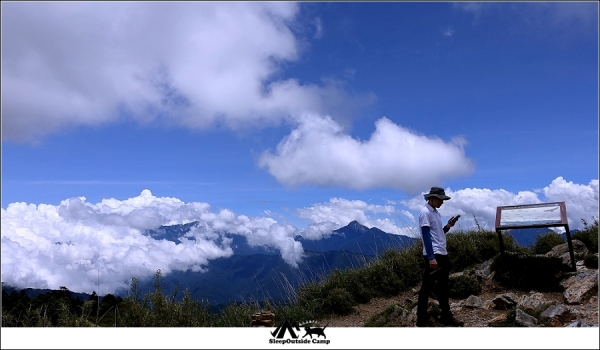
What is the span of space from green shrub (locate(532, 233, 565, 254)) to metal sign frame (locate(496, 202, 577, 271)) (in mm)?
2296

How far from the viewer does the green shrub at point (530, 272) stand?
871cm

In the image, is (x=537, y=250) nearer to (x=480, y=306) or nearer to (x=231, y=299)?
(x=480, y=306)

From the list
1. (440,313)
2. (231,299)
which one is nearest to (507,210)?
(440,313)

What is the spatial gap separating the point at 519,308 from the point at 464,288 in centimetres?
A: 172

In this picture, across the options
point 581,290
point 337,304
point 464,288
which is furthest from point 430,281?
point 581,290

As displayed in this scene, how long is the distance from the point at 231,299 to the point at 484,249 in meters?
6.69

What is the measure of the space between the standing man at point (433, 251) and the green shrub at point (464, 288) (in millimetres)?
2293

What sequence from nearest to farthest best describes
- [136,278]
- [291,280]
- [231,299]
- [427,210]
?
1. [427,210]
2. [136,278]
3. [231,299]
4. [291,280]

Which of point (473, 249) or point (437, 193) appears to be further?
point (473, 249)

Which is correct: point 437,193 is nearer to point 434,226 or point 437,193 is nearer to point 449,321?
point 434,226

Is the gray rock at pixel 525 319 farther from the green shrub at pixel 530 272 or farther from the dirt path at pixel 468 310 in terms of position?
the green shrub at pixel 530 272

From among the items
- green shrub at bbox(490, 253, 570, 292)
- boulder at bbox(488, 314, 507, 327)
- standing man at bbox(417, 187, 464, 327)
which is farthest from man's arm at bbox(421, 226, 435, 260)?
green shrub at bbox(490, 253, 570, 292)

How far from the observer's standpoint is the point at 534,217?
29.1 ft

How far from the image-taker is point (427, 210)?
6.51 meters
